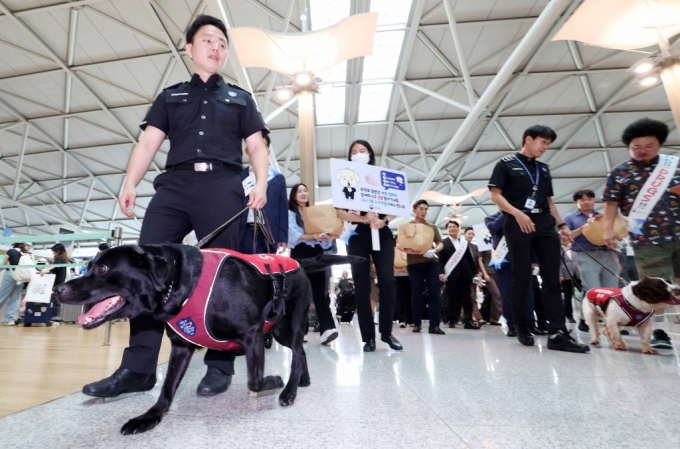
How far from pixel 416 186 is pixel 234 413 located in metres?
18.8

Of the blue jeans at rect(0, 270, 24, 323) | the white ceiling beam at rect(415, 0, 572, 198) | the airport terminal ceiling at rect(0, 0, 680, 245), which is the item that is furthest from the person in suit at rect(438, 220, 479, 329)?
the blue jeans at rect(0, 270, 24, 323)

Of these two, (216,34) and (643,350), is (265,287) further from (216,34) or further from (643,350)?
(643,350)

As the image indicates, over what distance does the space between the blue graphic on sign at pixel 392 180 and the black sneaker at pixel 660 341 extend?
8.01 feet

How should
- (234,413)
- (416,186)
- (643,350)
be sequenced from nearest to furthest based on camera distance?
(234,413), (643,350), (416,186)

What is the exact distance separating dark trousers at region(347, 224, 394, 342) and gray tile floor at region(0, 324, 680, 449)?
869 millimetres

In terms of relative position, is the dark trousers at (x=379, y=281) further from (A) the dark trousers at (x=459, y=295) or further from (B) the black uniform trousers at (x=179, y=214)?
(A) the dark trousers at (x=459, y=295)

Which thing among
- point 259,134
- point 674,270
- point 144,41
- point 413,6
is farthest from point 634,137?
point 144,41

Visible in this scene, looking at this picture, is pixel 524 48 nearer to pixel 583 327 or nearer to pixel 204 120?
pixel 583 327

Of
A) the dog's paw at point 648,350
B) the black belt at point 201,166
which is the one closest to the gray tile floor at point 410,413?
the dog's paw at point 648,350

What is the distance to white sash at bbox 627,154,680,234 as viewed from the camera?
2.79 metres

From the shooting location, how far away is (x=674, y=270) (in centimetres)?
286

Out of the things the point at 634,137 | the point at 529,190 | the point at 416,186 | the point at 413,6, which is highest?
the point at 413,6

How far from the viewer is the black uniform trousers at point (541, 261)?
3.00 metres

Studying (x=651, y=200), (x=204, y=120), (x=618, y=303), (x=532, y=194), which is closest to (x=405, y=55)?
(x=532, y=194)
